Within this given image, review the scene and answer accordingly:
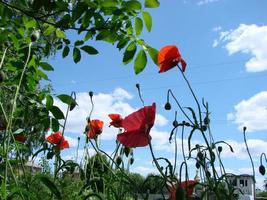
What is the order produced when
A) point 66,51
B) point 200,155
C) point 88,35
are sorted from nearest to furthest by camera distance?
point 200,155 < point 88,35 < point 66,51

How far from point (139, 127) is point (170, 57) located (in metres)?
0.43

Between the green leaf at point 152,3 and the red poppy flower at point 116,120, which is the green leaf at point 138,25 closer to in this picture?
the green leaf at point 152,3

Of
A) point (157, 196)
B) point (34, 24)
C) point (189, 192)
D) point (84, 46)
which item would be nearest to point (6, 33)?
point (34, 24)

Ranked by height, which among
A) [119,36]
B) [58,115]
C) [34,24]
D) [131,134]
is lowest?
[131,134]

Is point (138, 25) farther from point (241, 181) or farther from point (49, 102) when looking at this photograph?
point (241, 181)

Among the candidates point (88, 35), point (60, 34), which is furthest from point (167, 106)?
point (60, 34)

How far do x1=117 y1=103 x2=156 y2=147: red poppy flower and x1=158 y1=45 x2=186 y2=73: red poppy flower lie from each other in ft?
1.19

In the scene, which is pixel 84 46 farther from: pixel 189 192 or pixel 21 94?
pixel 189 192

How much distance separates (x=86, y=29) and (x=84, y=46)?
156 mm

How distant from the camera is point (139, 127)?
1.37 meters

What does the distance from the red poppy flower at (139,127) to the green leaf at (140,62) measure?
0.65m

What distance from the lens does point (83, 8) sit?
6.46ft

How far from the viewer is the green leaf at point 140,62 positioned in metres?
2.04

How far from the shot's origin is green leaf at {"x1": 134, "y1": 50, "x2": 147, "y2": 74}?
2045mm
